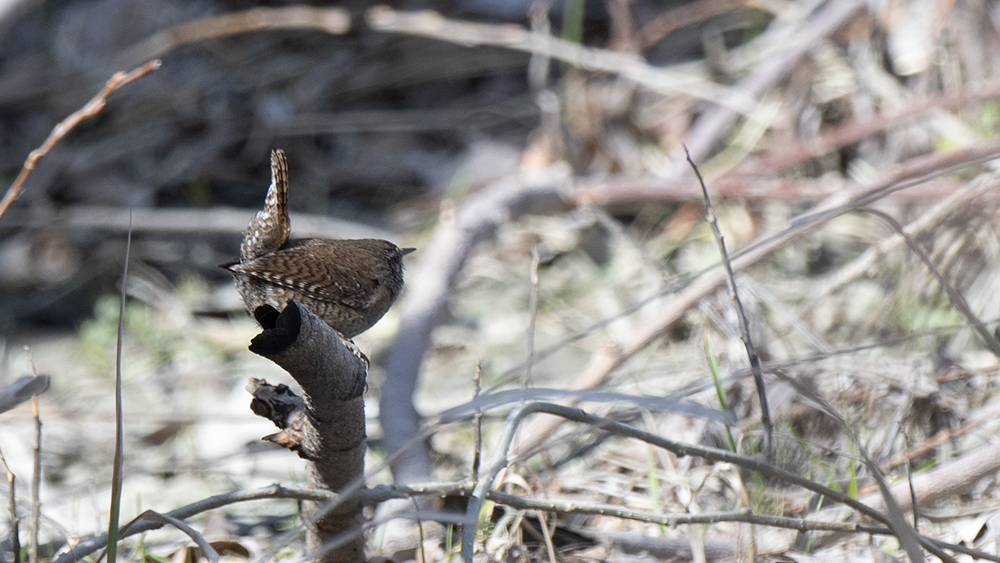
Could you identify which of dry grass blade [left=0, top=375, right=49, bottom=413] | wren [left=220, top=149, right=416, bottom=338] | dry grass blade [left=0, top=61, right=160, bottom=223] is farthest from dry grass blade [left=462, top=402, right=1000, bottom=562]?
dry grass blade [left=0, top=61, right=160, bottom=223]

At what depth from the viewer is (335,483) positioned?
169cm

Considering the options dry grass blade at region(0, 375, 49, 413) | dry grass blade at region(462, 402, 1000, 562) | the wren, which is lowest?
dry grass blade at region(0, 375, 49, 413)

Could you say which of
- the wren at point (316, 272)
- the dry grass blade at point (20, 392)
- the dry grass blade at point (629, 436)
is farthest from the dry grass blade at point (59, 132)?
the dry grass blade at point (629, 436)

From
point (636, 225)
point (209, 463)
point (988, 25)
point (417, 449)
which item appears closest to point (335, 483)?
point (209, 463)

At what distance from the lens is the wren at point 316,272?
2.04 metres

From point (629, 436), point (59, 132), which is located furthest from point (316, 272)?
point (629, 436)

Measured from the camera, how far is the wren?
204 centimetres

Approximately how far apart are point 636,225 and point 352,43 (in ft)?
8.65

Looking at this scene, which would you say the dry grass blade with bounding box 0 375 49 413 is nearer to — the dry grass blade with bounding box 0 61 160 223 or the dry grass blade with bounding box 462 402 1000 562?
the dry grass blade with bounding box 0 61 160 223

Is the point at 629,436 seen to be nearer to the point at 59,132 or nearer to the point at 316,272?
the point at 316,272

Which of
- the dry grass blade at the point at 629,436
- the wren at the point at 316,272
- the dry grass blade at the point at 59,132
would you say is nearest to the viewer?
the dry grass blade at the point at 629,436

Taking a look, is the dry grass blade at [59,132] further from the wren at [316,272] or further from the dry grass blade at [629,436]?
the dry grass blade at [629,436]

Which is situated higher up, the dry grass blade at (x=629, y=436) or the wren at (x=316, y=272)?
the wren at (x=316, y=272)

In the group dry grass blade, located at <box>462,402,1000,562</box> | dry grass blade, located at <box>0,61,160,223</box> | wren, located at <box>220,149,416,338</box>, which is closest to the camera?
dry grass blade, located at <box>462,402,1000,562</box>
